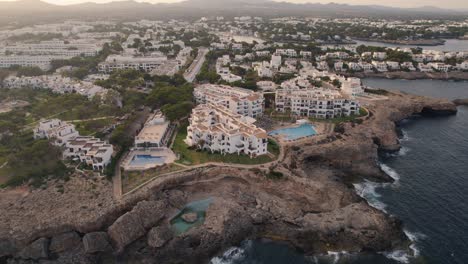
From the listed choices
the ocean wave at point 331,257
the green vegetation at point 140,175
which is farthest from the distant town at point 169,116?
the ocean wave at point 331,257

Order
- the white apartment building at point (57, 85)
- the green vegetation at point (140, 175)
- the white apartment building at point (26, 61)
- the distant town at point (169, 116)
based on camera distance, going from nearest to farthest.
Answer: the green vegetation at point (140, 175) → the distant town at point (169, 116) → the white apartment building at point (57, 85) → the white apartment building at point (26, 61)

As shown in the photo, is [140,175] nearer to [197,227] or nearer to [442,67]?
[197,227]

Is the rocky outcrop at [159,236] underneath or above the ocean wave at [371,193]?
underneath

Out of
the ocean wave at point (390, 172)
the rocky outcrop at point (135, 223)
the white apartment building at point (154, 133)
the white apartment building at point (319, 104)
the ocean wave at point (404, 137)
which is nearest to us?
the rocky outcrop at point (135, 223)

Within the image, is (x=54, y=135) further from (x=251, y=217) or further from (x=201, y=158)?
(x=251, y=217)

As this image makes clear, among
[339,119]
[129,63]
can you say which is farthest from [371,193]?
[129,63]

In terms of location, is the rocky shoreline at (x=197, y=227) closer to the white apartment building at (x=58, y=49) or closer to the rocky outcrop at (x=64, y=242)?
the rocky outcrop at (x=64, y=242)

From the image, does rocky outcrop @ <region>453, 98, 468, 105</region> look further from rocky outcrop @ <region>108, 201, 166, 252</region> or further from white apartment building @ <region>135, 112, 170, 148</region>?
rocky outcrop @ <region>108, 201, 166, 252</region>
